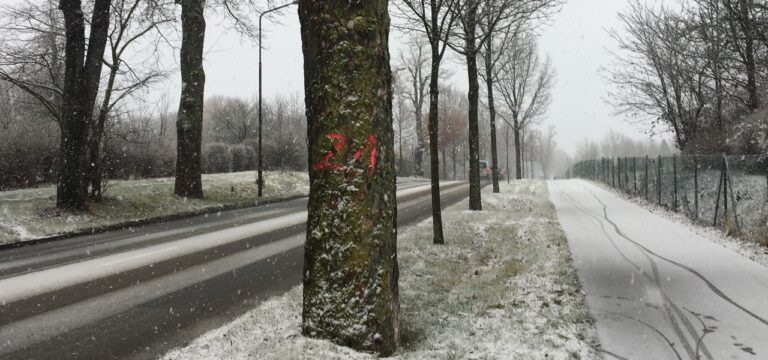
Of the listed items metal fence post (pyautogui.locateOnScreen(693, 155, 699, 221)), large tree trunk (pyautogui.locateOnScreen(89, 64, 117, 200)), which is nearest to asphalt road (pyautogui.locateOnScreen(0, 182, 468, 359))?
large tree trunk (pyautogui.locateOnScreen(89, 64, 117, 200))

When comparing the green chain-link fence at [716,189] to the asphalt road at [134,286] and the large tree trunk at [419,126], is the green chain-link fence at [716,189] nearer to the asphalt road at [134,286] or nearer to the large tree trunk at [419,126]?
the asphalt road at [134,286]

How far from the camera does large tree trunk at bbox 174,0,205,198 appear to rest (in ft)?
54.0

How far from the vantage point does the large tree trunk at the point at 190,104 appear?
1645cm

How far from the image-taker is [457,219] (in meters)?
12.2

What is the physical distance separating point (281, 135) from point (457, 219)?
29607 mm

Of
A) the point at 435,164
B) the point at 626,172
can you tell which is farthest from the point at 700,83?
the point at 435,164

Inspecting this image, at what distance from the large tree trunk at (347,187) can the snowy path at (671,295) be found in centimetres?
220

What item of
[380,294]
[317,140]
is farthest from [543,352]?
[317,140]

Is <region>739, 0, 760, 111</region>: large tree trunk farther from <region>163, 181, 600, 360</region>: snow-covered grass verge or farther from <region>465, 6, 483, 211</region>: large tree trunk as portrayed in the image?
<region>163, 181, 600, 360</region>: snow-covered grass verge

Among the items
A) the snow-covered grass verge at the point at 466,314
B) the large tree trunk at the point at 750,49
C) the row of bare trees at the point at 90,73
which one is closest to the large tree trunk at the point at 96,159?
the row of bare trees at the point at 90,73

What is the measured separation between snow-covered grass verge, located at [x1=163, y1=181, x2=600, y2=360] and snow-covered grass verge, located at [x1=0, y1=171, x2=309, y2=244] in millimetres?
8574

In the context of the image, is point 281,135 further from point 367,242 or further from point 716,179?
point 367,242

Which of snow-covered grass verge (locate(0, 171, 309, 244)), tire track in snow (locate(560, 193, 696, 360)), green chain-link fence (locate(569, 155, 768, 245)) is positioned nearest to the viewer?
tire track in snow (locate(560, 193, 696, 360))

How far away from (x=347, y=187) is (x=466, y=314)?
2.15 m
